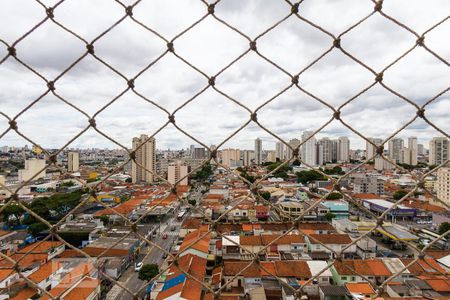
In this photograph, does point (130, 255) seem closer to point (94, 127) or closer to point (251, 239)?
point (251, 239)

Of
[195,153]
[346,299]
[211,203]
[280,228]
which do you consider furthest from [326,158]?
[346,299]

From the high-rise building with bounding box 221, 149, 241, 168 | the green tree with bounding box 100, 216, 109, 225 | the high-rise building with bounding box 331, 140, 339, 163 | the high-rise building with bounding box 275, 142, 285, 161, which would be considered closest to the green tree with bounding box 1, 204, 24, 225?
the green tree with bounding box 100, 216, 109, 225

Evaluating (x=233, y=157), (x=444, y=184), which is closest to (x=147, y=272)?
A: (x=444, y=184)

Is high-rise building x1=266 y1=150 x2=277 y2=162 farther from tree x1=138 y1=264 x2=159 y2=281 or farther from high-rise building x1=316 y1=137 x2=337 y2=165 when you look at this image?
tree x1=138 y1=264 x2=159 y2=281

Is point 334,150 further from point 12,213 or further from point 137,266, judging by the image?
point 137,266

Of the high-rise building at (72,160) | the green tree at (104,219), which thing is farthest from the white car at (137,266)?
the high-rise building at (72,160)

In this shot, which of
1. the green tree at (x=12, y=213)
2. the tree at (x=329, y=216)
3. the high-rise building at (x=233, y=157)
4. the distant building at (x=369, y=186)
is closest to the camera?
the green tree at (x=12, y=213)

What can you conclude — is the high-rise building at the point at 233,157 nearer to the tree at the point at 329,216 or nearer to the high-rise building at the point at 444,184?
the tree at the point at 329,216
